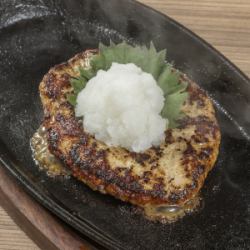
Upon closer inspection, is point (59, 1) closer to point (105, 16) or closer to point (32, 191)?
point (105, 16)

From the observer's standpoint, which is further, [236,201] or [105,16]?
[105,16]

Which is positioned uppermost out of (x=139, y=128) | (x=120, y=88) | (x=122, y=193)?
(x=120, y=88)

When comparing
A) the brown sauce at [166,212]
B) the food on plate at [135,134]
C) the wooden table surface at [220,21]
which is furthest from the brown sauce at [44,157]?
the wooden table surface at [220,21]

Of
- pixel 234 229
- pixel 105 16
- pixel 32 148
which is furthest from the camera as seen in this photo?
pixel 105 16

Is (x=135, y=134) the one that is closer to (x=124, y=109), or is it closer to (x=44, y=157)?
(x=124, y=109)

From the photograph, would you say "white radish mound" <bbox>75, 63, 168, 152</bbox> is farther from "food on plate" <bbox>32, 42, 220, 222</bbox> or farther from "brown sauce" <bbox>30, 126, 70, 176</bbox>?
"brown sauce" <bbox>30, 126, 70, 176</bbox>

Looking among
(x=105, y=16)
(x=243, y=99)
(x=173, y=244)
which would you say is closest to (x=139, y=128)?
(x=173, y=244)
